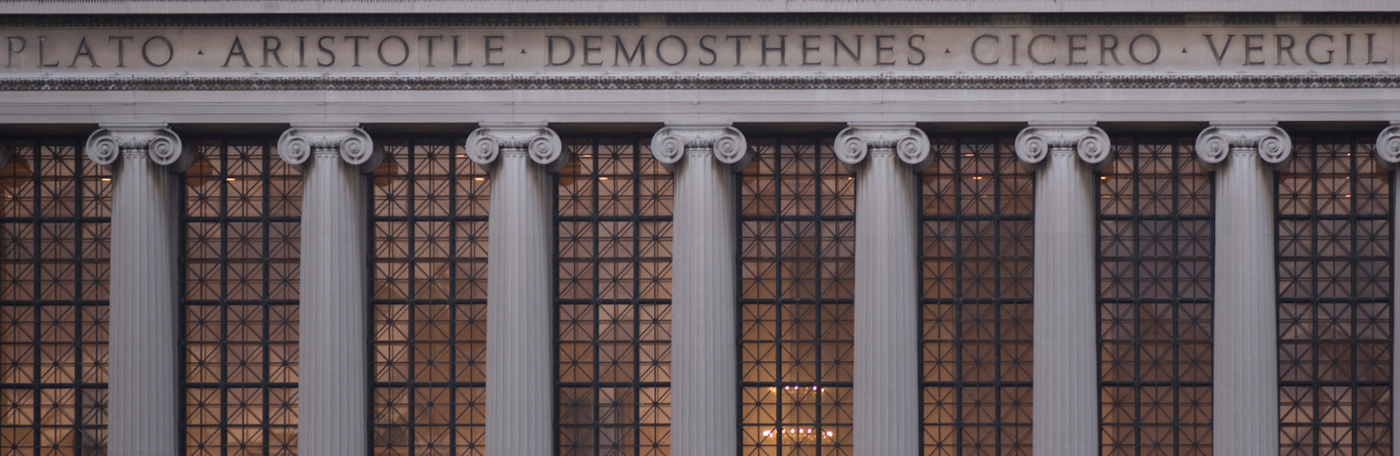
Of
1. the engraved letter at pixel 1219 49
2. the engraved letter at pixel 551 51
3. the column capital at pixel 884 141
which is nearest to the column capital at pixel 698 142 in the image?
the column capital at pixel 884 141

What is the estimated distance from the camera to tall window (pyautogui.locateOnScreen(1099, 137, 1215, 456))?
28625 mm

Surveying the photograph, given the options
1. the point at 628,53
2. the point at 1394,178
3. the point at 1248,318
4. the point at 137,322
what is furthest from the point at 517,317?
the point at 1394,178

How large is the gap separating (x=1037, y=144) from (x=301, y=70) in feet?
47.2

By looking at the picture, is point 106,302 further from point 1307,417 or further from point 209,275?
point 1307,417

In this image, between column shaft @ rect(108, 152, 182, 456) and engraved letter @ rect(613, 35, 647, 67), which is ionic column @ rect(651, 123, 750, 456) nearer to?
engraved letter @ rect(613, 35, 647, 67)

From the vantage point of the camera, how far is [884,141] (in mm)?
27609

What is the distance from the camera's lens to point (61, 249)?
29.4 metres

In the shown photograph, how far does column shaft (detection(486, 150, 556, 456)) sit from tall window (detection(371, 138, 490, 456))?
114 cm

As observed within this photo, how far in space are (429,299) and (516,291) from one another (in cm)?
240

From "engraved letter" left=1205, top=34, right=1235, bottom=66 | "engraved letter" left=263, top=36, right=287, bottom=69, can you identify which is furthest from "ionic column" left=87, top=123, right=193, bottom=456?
"engraved letter" left=1205, top=34, right=1235, bottom=66

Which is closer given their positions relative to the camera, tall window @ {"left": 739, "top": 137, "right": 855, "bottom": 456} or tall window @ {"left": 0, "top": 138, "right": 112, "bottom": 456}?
tall window @ {"left": 739, "top": 137, "right": 855, "bottom": 456}

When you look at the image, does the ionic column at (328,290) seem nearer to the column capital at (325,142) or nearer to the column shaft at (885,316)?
the column capital at (325,142)

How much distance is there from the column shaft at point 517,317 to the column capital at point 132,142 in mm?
6334

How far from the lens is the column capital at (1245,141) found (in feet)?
89.7
